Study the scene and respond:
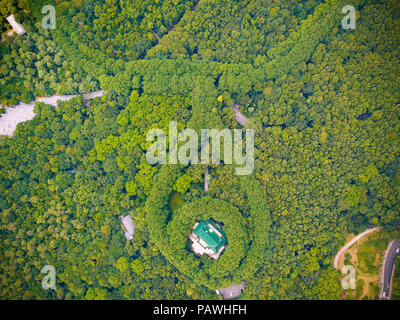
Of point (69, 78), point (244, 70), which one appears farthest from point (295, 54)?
point (69, 78)

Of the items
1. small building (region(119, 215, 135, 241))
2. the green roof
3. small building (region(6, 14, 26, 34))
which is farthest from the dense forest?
the green roof

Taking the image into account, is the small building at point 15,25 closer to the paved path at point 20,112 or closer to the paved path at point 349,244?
the paved path at point 20,112

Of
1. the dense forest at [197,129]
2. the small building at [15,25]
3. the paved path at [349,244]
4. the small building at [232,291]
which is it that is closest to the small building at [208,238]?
the dense forest at [197,129]

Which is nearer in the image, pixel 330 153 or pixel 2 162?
pixel 330 153

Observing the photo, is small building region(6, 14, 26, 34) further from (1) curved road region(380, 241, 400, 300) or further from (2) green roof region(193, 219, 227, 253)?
(1) curved road region(380, 241, 400, 300)

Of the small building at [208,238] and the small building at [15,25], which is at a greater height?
the small building at [15,25]

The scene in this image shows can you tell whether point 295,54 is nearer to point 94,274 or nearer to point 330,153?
point 330,153
